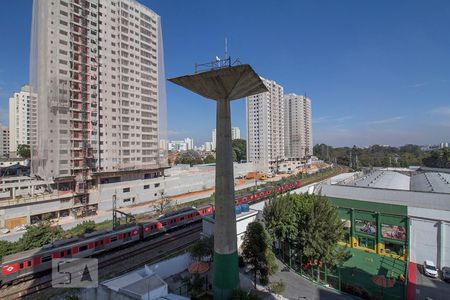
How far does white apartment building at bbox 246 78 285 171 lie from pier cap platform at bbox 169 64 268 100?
6818 centimetres

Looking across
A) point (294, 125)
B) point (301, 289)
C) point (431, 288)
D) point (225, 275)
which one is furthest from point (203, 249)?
point (294, 125)

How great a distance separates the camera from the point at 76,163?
37.0m

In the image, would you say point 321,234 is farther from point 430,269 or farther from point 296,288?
point 430,269

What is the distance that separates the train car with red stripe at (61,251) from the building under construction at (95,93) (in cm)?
1817

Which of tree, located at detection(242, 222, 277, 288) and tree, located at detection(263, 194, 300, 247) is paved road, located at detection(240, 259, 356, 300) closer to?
tree, located at detection(242, 222, 277, 288)

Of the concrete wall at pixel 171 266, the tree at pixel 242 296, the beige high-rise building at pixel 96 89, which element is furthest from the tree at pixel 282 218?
the beige high-rise building at pixel 96 89

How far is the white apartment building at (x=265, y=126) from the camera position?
8062 centimetres

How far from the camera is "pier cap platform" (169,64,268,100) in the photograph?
10850mm

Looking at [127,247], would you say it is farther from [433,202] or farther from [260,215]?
[433,202]

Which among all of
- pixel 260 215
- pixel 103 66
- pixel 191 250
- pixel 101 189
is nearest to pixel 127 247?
pixel 191 250

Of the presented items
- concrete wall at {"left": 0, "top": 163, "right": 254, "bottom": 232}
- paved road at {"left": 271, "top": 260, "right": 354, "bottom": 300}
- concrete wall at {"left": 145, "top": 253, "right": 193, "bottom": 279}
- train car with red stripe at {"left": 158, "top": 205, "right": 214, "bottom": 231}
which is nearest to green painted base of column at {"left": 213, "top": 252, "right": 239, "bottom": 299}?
paved road at {"left": 271, "top": 260, "right": 354, "bottom": 300}

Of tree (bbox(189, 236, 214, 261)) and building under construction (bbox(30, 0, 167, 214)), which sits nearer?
tree (bbox(189, 236, 214, 261))

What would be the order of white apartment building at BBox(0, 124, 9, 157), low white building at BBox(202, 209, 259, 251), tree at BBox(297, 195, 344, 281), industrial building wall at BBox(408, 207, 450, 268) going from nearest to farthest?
tree at BBox(297, 195, 344, 281) → industrial building wall at BBox(408, 207, 450, 268) → low white building at BBox(202, 209, 259, 251) → white apartment building at BBox(0, 124, 9, 157)

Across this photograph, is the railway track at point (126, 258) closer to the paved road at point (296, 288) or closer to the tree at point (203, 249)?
the tree at point (203, 249)
